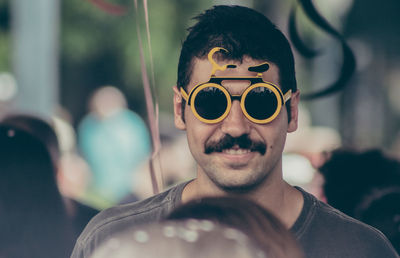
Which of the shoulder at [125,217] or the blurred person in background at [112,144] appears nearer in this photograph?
the shoulder at [125,217]

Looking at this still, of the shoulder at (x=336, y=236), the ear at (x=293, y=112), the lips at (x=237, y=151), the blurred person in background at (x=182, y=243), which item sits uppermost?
the blurred person in background at (x=182, y=243)

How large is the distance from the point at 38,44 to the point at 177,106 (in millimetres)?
2760

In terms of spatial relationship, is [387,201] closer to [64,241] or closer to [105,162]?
[64,241]

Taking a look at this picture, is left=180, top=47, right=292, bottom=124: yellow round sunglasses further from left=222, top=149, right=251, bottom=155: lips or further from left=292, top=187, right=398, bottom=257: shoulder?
left=292, top=187, right=398, bottom=257: shoulder

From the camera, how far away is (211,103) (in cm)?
228

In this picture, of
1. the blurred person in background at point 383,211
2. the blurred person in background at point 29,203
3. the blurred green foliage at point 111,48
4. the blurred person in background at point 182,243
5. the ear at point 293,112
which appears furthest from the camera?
the blurred green foliage at point 111,48

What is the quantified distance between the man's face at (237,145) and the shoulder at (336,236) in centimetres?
19

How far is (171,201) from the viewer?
2.44 m

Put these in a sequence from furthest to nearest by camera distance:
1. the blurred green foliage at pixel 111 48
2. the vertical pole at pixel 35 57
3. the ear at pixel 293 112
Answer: the blurred green foliage at pixel 111 48 < the vertical pole at pixel 35 57 < the ear at pixel 293 112

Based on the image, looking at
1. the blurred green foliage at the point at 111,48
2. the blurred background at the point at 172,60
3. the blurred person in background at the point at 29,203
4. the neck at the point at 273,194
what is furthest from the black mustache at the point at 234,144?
the blurred green foliage at the point at 111,48

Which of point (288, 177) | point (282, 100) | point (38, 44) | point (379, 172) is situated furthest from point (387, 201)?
point (38, 44)

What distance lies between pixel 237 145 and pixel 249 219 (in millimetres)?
1047

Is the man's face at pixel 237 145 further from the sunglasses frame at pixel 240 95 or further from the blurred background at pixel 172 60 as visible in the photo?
the blurred background at pixel 172 60

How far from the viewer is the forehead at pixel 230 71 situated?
2.33m
